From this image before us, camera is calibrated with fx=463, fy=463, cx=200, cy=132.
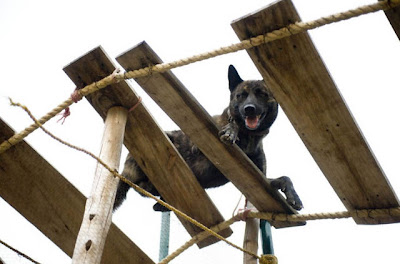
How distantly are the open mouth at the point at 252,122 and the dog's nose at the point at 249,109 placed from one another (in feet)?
0.13

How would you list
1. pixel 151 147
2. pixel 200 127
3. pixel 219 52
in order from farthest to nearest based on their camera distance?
pixel 151 147, pixel 200 127, pixel 219 52

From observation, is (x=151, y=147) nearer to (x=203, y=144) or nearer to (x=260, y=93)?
(x=203, y=144)

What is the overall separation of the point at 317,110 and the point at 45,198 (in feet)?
6.58

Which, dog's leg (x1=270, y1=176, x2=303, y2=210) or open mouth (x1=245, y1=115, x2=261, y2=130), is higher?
open mouth (x1=245, y1=115, x2=261, y2=130)

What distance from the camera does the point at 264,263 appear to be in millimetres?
3211

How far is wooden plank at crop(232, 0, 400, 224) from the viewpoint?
249cm

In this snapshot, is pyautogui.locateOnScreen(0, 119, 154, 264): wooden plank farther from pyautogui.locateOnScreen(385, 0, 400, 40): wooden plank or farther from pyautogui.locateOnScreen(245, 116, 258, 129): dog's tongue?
pyautogui.locateOnScreen(385, 0, 400, 40): wooden plank

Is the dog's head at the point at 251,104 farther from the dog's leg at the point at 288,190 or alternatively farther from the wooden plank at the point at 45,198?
the wooden plank at the point at 45,198

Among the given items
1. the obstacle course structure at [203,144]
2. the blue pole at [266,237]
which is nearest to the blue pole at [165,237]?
the obstacle course structure at [203,144]

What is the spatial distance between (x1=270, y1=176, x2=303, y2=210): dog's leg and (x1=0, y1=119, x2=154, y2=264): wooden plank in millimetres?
1271

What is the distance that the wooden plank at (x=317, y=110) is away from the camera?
2486 mm

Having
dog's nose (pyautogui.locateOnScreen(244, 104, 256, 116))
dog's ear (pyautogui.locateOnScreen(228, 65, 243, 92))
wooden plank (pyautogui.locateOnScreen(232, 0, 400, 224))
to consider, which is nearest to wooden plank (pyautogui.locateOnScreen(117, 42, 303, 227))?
wooden plank (pyautogui.locateOnScreen(232, 0, 400, 224))

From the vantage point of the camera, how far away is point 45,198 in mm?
3352

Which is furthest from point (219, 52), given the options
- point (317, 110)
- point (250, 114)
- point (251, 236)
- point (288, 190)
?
point (250, 114)
